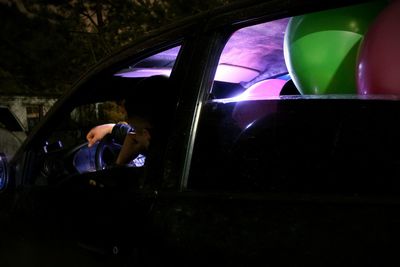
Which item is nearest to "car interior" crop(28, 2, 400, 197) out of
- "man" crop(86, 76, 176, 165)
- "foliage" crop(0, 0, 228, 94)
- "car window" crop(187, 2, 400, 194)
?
"car window" crop(187, 2, 400, 194)

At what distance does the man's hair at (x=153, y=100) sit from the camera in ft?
6.01

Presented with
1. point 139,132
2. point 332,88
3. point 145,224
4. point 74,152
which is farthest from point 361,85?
point 74,152

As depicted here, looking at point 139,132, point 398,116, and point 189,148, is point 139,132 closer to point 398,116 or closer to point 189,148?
point 189,148

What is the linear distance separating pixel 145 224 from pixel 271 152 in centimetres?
47

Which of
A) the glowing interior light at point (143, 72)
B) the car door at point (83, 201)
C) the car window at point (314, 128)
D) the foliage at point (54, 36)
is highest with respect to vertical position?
the foliage at point (54, 36)

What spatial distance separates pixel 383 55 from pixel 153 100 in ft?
2.96

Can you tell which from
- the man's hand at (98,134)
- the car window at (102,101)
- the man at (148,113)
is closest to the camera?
the man at (148,113)

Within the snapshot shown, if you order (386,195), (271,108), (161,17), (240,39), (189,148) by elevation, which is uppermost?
(161,17)

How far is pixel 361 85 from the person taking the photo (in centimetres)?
152

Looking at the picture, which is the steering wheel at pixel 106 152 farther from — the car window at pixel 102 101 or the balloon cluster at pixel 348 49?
the balloon cluster at pixel 348 49

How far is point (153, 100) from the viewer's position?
6.44ft

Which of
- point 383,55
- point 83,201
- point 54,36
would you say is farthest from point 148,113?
point 54,36

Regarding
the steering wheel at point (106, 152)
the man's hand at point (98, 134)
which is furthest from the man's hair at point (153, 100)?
the man's hand at point (98, 134)

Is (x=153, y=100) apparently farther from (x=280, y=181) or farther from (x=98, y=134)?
(x=98, y=134)
